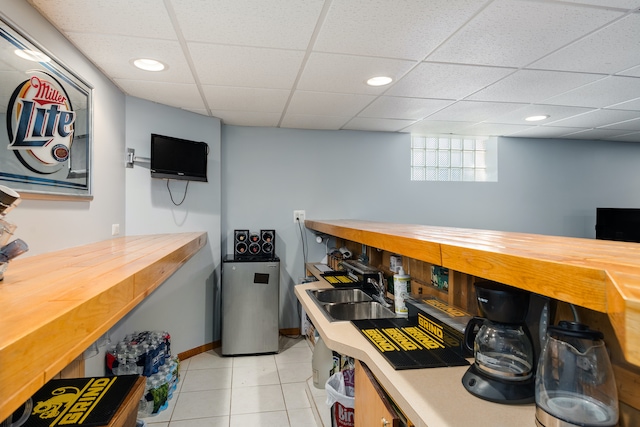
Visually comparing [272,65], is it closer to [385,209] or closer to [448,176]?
[385,209]

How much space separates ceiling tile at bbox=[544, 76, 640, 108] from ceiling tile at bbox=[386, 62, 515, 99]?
811 mm

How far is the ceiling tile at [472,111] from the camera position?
318 cm

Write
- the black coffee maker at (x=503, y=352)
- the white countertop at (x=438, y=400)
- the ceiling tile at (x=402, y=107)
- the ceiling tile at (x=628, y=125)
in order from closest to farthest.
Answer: the white countertop at (x=438, y=400) → the black coffee maker at (x=503, y=352) → the ceiling tile at (x=402, y=107) → the ceiling tile at (x=628, y=125)

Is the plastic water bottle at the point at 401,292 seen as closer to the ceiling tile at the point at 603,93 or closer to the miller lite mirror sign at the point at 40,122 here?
the miller lite mirror sign at the point at 40,122

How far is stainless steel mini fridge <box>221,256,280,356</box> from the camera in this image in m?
3.52

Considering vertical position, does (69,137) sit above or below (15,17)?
below

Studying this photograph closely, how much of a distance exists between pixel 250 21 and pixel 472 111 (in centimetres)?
245

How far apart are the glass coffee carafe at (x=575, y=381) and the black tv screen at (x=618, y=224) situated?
4.44 meters

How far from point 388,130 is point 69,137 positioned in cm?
Answer: 326

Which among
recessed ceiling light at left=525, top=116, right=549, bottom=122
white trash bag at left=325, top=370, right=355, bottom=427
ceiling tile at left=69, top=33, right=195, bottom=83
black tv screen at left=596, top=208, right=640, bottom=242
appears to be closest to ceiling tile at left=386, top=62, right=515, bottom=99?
recessed ceiling light at left=525, top=116, right=549, bottom=122

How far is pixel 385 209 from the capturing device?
14.4 feet

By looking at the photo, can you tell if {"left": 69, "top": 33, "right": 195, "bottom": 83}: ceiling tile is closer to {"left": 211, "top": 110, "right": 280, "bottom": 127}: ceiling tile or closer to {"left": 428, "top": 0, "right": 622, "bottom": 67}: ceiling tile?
{"left": 211, "top": 110, "right": 280, "bottom": 127}: ceiling tile

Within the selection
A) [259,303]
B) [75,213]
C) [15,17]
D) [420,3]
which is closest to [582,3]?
[420,3]

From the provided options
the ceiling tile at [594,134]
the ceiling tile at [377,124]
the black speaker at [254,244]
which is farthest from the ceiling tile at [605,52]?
the black speaker at [254,244]
